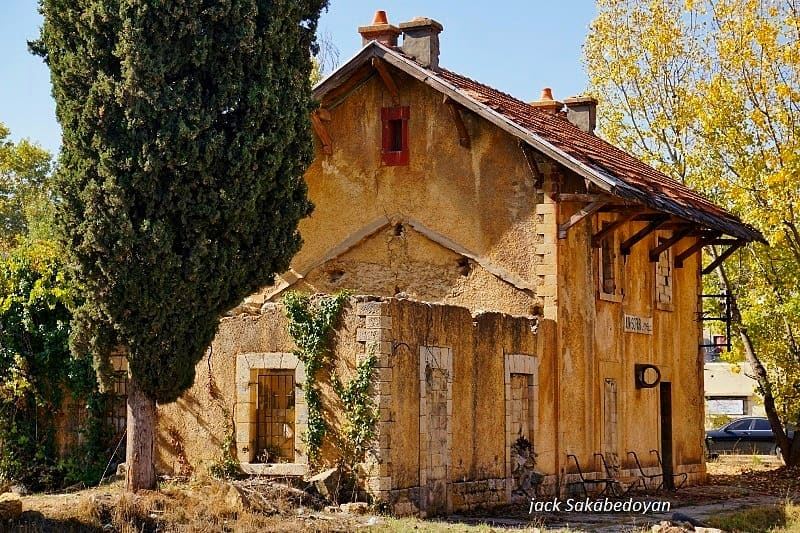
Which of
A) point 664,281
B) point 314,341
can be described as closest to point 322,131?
point 314,341

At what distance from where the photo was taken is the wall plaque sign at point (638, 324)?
21.9 metres

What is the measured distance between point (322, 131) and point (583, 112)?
7616mm

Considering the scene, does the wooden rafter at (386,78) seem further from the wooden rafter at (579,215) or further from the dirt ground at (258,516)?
the dirt ground at (258,516)

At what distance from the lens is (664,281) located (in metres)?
23.7

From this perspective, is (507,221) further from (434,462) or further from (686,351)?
(686,351)

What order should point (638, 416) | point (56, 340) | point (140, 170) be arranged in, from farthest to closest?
point (638, 416) → point (56, 340) → point (140, 170)

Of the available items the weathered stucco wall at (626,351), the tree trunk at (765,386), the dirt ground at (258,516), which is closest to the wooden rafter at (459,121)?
the weathered stucco wall at (626,351)

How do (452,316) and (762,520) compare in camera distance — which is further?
(762,520)

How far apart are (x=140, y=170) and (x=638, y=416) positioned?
463 inches

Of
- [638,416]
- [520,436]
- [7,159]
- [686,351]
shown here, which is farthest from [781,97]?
[7,159]

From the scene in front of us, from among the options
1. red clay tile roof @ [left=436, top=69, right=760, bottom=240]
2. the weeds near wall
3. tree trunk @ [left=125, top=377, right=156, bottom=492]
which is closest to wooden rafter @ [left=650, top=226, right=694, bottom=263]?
red clay tile roof @ [left=436, top=69, right=760, bottom=240]

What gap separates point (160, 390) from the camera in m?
14.3

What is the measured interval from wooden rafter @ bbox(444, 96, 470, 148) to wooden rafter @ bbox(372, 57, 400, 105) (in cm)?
100

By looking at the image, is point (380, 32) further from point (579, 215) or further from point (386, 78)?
point (579, 215)
